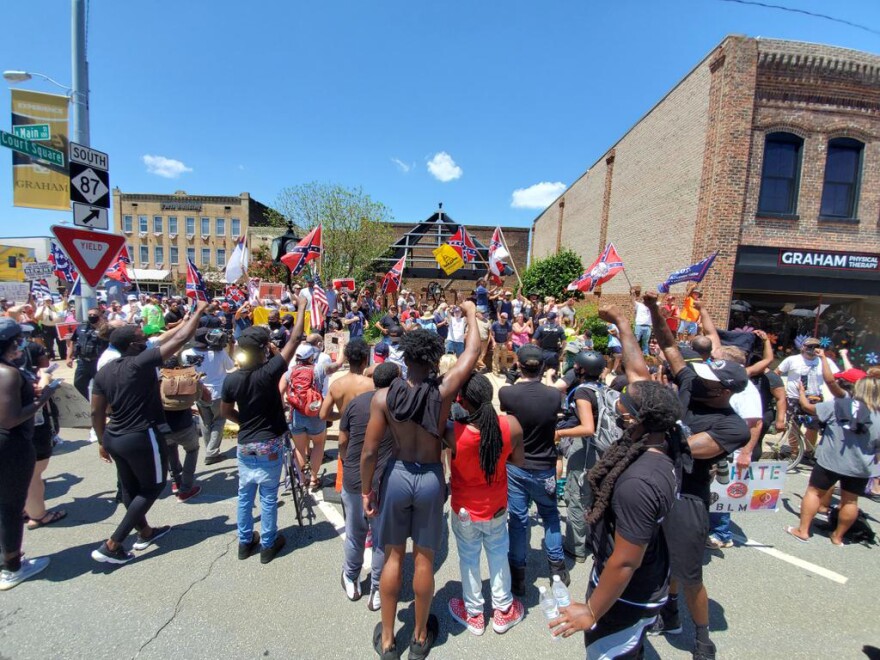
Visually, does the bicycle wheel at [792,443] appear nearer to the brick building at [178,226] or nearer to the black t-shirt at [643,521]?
the black t-shirt at [643,521]

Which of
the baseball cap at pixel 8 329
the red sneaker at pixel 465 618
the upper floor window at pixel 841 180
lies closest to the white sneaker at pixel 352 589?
the red sneaker at pixel 465 618

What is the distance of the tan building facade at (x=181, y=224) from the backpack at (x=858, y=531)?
43.5 meters

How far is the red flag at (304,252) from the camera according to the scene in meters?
7.38

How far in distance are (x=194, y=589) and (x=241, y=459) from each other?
3.18 ft

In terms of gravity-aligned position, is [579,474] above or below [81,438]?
above

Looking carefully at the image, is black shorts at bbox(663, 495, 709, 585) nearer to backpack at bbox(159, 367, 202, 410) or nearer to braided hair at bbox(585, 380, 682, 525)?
braided hair at bbox(585, 380, 682, 525)

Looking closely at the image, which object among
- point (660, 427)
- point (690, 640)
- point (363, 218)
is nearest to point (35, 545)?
point (660, 427)

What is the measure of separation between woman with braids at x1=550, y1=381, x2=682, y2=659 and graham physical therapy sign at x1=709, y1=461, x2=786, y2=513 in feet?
6.88

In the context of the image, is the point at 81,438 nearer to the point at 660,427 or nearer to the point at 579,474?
the point at 579,474

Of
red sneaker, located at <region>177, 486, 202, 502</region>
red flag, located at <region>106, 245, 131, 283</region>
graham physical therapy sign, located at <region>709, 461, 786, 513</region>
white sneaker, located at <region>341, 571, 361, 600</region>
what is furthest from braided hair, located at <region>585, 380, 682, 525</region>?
red flag, located at <region>106, 245, 131, 283</region>

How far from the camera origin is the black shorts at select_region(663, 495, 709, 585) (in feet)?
7.55

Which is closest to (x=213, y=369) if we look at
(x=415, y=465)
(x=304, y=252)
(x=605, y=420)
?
(x=304, y=252)

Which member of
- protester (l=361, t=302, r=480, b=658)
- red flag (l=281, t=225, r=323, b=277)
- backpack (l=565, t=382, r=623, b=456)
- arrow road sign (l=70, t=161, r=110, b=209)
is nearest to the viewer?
protester (l=361, t=302, r=480, b=658)

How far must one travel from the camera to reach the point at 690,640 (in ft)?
→ 8.82
